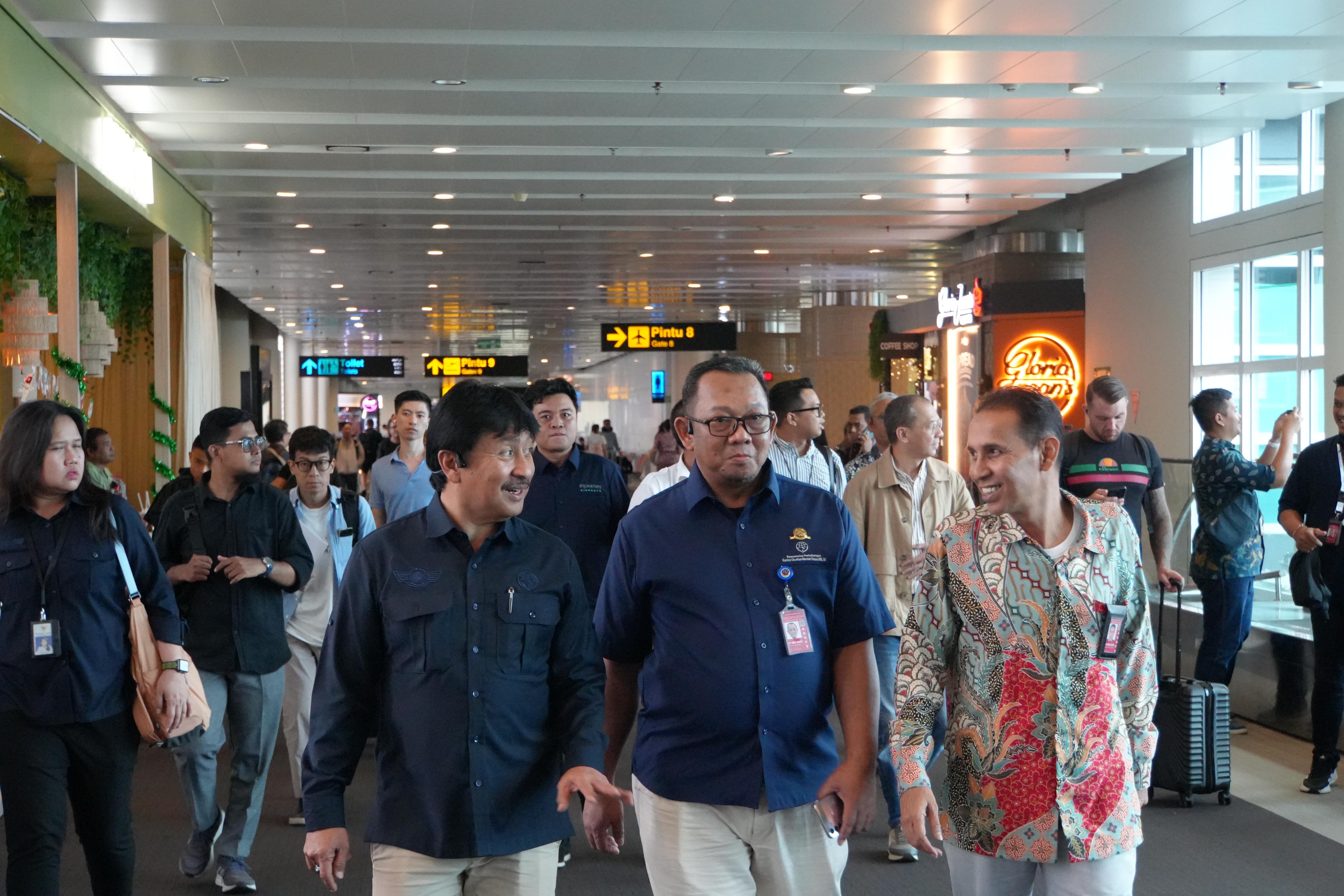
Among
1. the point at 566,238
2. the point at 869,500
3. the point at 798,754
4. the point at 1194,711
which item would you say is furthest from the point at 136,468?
the point at 798,754

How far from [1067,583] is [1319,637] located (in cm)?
402

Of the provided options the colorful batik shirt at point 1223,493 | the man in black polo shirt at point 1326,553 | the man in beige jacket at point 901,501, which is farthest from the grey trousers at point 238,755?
the colorful batik shirt at point 1223,493

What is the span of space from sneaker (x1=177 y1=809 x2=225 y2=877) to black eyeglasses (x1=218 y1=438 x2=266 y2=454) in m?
1.31

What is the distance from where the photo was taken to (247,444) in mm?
4473

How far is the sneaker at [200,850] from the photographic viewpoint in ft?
14.9

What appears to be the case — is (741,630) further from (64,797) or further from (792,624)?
(64,797)

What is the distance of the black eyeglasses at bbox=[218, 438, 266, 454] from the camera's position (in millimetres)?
4465

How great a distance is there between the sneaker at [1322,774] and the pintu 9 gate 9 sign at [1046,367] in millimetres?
9459

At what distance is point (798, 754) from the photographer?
2605mm

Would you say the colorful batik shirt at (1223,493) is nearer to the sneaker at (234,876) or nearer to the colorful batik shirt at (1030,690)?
the colorful batik shirt at (1030,690)

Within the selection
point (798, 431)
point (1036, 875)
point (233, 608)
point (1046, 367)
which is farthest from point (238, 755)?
point (1046, 367)

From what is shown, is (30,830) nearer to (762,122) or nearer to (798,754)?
(798,754)

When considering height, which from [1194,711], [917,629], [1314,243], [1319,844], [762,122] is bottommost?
[1319,844]

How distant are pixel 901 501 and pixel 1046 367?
10797 mm
